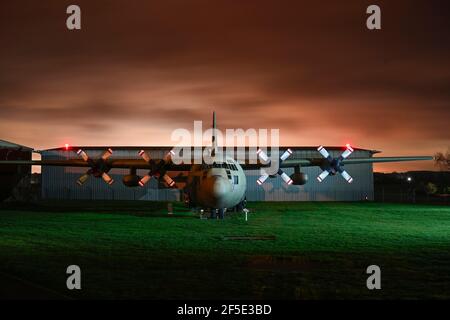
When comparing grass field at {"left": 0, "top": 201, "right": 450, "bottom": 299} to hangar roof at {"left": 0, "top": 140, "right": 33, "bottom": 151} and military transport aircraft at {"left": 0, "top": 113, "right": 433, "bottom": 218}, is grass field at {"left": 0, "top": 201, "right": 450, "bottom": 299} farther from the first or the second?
hangar roof at {"left": 0, "top": 140, "right": 33, "bottom": 151}

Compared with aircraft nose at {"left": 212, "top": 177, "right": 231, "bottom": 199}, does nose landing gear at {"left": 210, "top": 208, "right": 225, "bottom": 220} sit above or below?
below

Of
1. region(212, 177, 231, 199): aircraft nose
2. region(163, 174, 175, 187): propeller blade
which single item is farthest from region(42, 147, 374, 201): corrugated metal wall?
region(212, 177, 231, 199): aircraft nose

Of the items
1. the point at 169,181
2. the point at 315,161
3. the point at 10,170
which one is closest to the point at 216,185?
the point at 169,181

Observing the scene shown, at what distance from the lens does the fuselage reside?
84.8 ft

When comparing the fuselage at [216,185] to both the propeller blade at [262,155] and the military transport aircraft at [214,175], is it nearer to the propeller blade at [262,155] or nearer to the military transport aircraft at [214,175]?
the military transport aircraft at [214,175]

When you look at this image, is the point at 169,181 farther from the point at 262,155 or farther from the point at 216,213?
the point at 262,155

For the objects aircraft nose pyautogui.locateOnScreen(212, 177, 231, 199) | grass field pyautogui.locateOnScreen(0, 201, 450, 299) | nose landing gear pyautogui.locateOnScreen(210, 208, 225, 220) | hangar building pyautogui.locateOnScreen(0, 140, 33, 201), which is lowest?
grass field pyautogui.locateOnScreen(0, 201, 450, 299)

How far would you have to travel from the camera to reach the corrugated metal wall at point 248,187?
6022 cm

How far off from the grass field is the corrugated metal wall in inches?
1420

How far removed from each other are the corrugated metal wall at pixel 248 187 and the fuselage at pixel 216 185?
3088 centimetres

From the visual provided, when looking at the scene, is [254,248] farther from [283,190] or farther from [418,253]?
[283,190]

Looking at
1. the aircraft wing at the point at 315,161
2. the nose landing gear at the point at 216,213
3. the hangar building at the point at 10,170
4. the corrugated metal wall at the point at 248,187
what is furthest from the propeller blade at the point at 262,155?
the hangar building at the point at 10,170

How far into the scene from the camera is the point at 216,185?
83.7 ft

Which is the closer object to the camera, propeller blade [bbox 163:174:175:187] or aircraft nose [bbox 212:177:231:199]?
aircraft nose [bbox 212:177:231:199]
